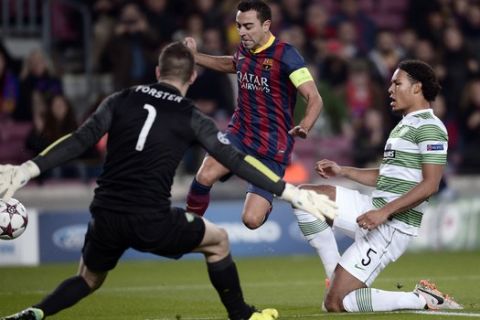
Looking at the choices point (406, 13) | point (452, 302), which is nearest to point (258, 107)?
point (452, 302)

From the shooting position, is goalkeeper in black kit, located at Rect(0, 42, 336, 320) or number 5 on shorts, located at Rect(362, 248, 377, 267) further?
number 5 on shorts, located at Rect(362, 248, 377, 267)

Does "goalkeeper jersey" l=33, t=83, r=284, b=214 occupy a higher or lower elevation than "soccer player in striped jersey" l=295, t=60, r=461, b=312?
higher

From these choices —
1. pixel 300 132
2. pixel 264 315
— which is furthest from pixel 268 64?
pixel 264 315

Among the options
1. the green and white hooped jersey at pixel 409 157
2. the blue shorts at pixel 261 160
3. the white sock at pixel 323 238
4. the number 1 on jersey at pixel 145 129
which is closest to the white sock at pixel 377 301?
the green and white hooped jersey at pixel 409 157

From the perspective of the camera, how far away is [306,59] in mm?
18812

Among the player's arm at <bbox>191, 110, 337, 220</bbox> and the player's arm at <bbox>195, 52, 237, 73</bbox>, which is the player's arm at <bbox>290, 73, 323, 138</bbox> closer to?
the player's arm at <bbox>195, 52, 237, 73</bbox>

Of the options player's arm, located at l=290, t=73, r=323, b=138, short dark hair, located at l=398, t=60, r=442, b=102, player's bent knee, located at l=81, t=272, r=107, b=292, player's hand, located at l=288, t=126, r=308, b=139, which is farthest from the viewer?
player's arm, located at l=290, t=73, r=323, b=138

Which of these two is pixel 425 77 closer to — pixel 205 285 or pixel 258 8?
pixel 258 8

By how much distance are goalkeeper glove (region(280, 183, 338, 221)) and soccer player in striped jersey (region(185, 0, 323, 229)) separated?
294cm

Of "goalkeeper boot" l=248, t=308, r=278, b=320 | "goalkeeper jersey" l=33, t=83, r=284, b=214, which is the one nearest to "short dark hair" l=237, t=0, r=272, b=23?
"goalkeeper jersey" l=33, t=83, r=284, b=214

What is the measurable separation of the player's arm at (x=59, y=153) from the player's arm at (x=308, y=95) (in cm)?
253

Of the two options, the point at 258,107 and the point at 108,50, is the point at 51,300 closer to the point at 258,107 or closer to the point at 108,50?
the point at 258,107

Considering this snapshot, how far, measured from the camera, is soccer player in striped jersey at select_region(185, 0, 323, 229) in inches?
411

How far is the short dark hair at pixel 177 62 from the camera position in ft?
24.6
